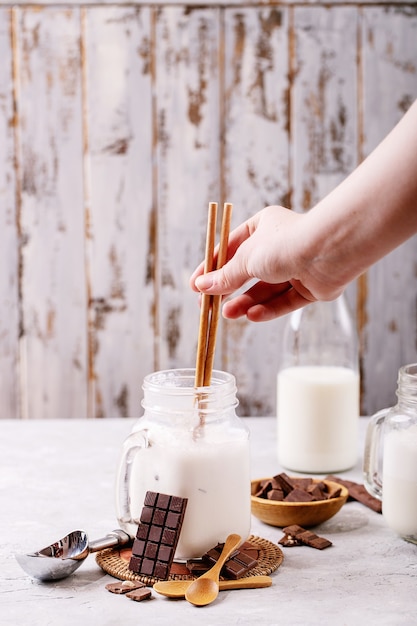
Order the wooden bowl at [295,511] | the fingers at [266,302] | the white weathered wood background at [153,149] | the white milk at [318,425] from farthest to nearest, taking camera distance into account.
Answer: the white weathered wood background at [153,149]
the white milk at [318,425]
the fingers at [266,302]
the wooden bowl at [295,511]

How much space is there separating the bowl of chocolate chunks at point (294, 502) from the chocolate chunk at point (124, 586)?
0.24m

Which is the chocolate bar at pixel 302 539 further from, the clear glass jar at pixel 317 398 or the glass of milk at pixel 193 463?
the clear glass jar at pixel 317 398

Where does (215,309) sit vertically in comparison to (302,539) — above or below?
above

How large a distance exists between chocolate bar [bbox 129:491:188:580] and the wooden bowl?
204 mm

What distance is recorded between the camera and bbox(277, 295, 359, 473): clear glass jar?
1340 millimetres

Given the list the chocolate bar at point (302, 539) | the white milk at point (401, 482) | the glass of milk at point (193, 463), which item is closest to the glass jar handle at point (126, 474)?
the glass of milk at point (193, 463)

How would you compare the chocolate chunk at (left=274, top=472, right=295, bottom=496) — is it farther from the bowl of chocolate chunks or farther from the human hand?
the human hand

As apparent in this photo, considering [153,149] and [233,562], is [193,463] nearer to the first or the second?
[233,562]

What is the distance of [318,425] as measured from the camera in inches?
52.9

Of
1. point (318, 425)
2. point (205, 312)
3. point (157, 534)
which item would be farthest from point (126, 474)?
point (318, 425)

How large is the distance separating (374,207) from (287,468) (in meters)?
0.63

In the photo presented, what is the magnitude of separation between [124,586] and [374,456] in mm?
392

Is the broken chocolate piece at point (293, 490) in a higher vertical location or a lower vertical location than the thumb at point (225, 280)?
lower

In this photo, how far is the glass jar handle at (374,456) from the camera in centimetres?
109
